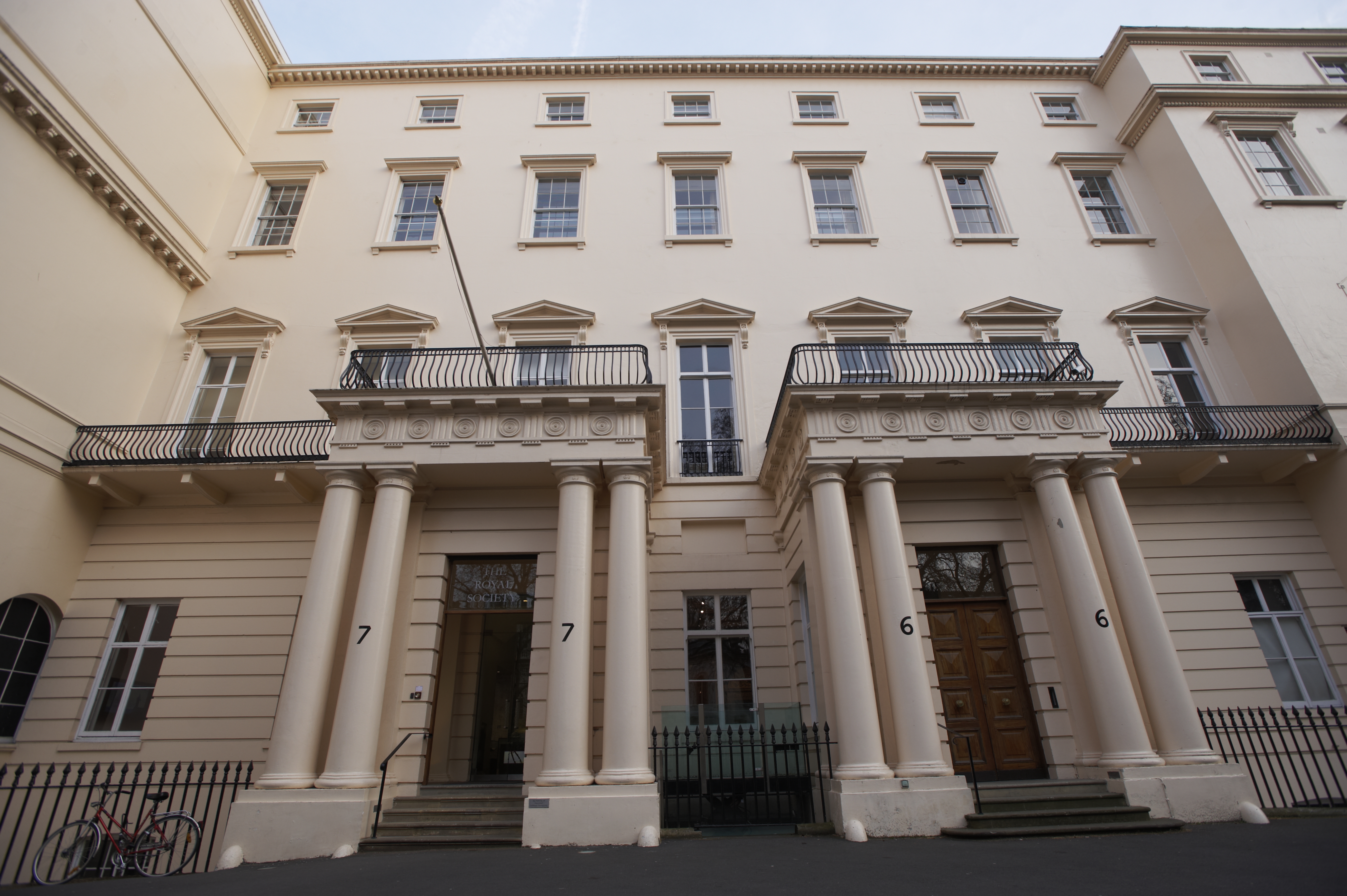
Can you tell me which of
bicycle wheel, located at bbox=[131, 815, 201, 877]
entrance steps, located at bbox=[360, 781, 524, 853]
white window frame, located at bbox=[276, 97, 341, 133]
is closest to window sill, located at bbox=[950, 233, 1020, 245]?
entrance steps, located at bbox=[360, 781, 524, 853]

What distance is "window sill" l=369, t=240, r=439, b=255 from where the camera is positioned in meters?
14.9

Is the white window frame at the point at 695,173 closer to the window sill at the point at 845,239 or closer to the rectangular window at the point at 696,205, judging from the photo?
the rectangular window at the point at 696,205

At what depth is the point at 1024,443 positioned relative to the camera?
32.2 ft

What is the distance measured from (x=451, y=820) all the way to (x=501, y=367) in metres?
7.47

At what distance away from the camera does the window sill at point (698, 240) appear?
14977 mm

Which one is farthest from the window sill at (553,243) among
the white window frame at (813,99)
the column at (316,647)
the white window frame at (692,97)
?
the column at (316,647)

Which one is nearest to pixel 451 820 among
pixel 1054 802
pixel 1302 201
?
pixel 1054 802

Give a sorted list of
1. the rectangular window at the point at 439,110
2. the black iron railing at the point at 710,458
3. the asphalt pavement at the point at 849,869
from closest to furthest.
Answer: the asphalt pavement at the point at 849,869 < the black iron railing at the point at 710,458 < the rectangular window at the point at 439,110

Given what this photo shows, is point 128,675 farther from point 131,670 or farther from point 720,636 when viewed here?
point 720,636

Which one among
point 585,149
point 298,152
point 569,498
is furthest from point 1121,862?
point 298,152

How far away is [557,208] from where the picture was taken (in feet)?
52.5

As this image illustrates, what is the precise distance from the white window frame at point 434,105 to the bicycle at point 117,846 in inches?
625

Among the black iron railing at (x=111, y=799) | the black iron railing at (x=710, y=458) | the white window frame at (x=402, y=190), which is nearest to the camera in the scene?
the black iron railing at (x=111, y=799)

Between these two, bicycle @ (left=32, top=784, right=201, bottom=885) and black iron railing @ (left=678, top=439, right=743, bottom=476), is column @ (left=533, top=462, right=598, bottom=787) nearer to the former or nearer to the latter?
black iron railing @ (left=678, top=439, right=743, bottom=476)
